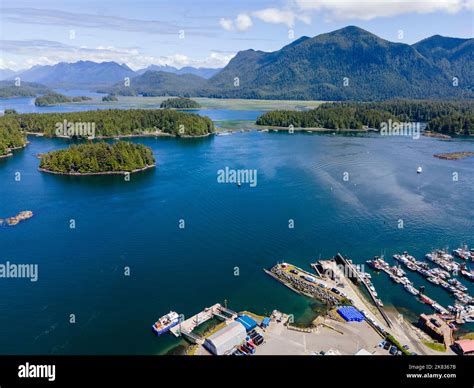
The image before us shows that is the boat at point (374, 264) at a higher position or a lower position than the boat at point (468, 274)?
higher

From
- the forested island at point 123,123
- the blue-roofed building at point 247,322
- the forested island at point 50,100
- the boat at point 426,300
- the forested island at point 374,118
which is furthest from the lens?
the forested island at point 50,100

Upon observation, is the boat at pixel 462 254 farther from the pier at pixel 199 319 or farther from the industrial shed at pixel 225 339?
the industrial shed at pixel 225 339

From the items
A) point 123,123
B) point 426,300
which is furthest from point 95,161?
point 426,300

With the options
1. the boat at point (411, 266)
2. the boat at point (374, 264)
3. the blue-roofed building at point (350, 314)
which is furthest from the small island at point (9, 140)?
the boat at point (411, 266)

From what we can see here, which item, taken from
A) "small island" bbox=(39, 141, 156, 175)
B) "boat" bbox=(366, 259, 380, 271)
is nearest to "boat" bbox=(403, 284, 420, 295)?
"boat" bbox=(366, 259, 380, 271)

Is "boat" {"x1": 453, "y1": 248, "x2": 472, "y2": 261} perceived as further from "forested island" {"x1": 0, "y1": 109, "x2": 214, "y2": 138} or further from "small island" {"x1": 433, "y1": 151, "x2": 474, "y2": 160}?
"forested island" {"x1": 0, "y1": 109, "x2": 214, "y2": 138}
